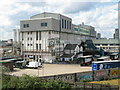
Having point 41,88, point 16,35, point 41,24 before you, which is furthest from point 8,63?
point 16,35

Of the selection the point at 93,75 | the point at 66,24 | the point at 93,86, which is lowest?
the point at 93,75

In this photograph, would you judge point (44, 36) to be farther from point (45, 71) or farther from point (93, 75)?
point (93, 75)

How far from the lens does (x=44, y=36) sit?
181 feet

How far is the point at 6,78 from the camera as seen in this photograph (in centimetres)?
1567

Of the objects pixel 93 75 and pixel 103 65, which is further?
pixel 103 65

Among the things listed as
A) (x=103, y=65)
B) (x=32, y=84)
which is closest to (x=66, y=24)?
(x=103, y=65)

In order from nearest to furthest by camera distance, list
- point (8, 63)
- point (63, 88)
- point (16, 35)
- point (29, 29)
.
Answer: point (63, 88) → point (8, 63) → point (29, 29) → point (16, 35)

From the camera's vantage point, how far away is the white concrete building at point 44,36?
53.0m

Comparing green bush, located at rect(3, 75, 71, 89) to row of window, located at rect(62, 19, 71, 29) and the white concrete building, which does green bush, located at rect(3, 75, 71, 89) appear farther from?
row of window, located at rect(62, 19, 71, 29)

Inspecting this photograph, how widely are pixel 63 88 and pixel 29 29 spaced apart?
4653 cm

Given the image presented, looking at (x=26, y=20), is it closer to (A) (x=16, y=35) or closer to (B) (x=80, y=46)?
(B) (x=80, y=46)

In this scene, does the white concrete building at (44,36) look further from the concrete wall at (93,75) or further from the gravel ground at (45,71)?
the concrete wall at (93,75)

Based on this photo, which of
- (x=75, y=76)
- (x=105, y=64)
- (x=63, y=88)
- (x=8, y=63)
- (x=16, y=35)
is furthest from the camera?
(x=16, y=35)

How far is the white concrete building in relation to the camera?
5300 centimetres
